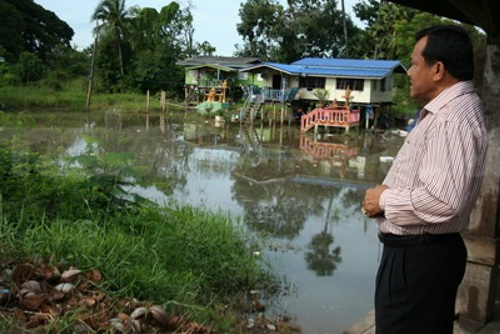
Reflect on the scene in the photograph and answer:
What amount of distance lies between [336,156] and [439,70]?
12.7 m

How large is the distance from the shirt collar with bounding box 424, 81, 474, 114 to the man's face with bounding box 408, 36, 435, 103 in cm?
5

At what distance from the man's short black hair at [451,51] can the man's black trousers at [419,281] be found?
0.51 meters

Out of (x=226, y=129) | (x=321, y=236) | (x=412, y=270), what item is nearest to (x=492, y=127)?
(x=412, y=270)

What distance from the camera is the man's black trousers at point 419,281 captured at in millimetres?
1580

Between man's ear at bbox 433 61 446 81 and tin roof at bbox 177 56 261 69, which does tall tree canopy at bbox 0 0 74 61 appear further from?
man's ear at bbox 433 61 446 81

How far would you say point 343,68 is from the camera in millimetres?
23516

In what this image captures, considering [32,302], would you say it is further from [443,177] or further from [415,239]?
[443,177]

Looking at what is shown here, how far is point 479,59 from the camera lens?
9.64 meters

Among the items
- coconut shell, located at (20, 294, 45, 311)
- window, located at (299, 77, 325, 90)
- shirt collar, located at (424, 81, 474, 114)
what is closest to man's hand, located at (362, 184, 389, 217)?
shirt collar, located at (424, 81, 474, 114)

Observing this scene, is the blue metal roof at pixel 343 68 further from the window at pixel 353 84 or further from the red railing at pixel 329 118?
the red railing at pixel 329 118

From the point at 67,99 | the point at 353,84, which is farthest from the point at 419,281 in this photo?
the point at 67,99

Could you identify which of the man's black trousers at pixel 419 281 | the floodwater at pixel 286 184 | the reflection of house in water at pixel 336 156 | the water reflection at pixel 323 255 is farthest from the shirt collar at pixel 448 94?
the reflection of house in water at pixel 336 156

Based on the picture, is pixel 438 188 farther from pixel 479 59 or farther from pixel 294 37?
pixel 294 37

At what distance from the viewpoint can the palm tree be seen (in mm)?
28188
